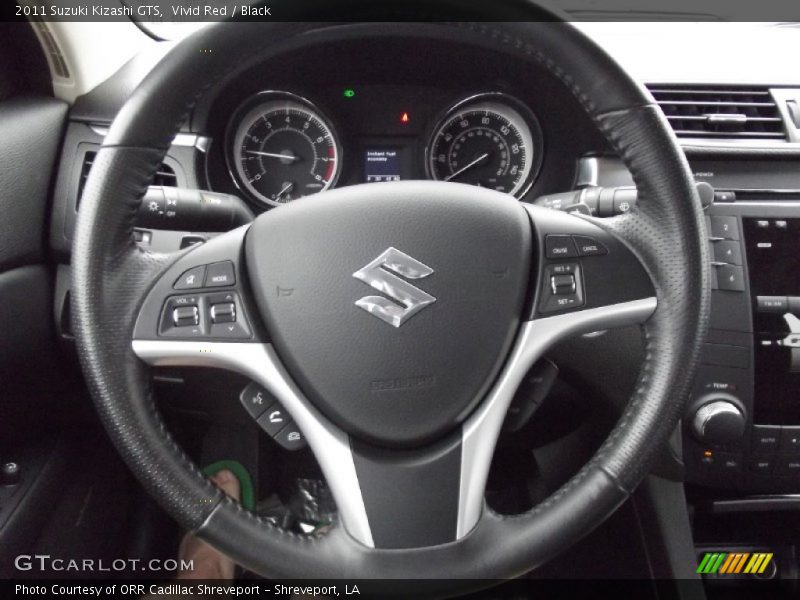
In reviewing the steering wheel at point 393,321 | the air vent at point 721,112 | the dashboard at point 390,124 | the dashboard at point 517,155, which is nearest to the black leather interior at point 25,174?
the dashboard at point 517,155

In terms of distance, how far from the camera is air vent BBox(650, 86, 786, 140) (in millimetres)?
1655

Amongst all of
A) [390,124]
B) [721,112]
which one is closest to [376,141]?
[390,124]

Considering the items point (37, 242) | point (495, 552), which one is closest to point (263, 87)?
point (37, 242)

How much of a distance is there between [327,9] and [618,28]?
106 centimetres

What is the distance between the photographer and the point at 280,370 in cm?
94

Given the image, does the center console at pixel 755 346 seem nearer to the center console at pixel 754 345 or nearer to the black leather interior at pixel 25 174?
the center console at pixel 754 345

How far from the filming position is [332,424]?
92 cm

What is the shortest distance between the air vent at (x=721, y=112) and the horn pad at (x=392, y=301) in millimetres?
828

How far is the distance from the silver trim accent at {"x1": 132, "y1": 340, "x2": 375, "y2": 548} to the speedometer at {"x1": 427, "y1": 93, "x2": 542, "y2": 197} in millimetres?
1038

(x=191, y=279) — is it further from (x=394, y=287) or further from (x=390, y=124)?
(x=390, y=124)

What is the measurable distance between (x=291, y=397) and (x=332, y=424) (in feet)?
0.18

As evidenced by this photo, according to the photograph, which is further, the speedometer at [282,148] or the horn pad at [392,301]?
the speedometer at [282,148]

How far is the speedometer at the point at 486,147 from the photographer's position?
1865 mm

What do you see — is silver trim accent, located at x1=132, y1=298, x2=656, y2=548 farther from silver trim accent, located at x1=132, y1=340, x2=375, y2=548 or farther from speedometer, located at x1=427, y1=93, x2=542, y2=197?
speedometer, located at x1=427, y1=93, x2=542, y2=197
